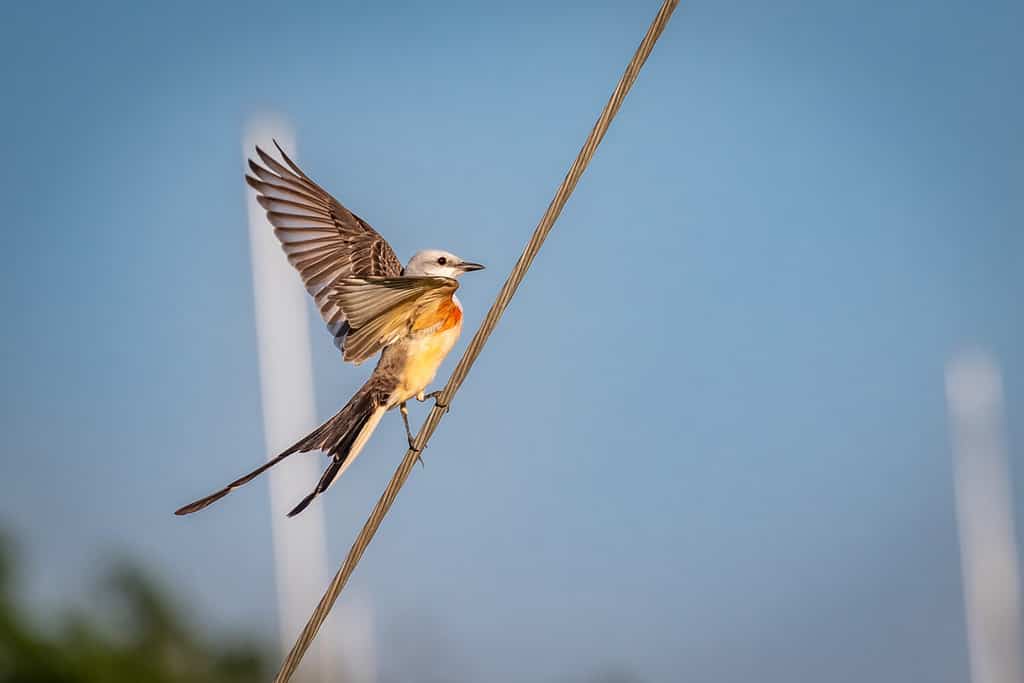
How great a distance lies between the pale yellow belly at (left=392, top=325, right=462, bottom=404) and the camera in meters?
5.40

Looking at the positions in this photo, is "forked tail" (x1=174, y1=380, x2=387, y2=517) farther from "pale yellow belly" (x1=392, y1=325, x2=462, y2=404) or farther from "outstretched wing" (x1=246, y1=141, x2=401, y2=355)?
"outstretched wing" (x1=246, y1=141, x2=401, y2=355)

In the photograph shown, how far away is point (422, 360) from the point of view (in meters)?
5.41

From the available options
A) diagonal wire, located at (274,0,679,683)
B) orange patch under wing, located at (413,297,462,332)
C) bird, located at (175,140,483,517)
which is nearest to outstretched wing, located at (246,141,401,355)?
bird, located at (175,140,483,517)

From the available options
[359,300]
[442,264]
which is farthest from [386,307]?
[442,264]

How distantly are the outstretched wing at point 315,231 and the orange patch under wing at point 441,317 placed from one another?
999 millimetres

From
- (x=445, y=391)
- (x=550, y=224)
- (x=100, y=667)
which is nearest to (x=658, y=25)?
(x=550, y=224)

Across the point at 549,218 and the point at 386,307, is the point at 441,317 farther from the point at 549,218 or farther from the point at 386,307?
the point at 549,218

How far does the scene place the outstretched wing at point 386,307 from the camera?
4582mm

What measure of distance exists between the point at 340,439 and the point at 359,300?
64cm

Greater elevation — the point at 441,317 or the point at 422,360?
the point at 441,317

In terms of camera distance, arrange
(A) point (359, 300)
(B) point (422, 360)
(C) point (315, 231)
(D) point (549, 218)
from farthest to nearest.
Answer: (C) point (315, 231) < (B) point (422, 360) < (A) point (359, 300) < (D) point (549, 218)

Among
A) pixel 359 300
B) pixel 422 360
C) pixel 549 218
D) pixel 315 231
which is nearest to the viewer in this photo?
pixel 549 218

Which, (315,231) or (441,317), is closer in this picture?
(441,317)

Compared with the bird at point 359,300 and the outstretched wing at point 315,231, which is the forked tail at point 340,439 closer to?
the bird at point 359,300
